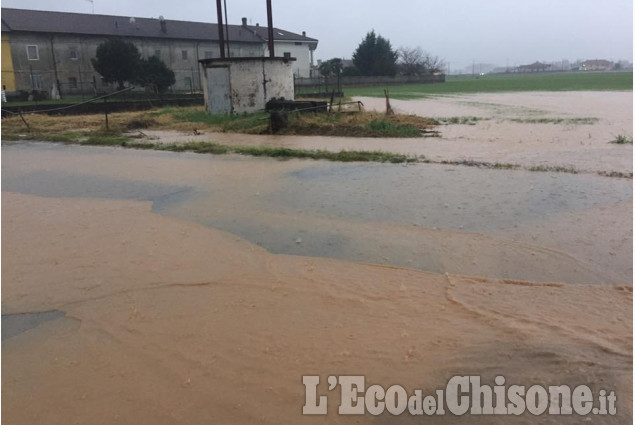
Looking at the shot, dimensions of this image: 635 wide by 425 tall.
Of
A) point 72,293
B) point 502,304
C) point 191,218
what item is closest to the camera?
point 502,304

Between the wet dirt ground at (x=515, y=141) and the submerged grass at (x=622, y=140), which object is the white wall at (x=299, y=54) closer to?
the wet dirt ground at (x=515, y=141)

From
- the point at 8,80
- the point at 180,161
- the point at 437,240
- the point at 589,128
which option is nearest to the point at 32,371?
the point at 437,240

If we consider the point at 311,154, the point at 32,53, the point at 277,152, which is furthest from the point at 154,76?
the point at 311,154

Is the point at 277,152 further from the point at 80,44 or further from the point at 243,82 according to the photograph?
the point at 80,44

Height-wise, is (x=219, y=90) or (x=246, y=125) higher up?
(x=219, y=90)

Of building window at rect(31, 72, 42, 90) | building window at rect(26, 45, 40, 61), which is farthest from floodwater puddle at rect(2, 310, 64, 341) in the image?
building window at rect(26, 45, 40, 61)

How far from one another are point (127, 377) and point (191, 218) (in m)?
3.93

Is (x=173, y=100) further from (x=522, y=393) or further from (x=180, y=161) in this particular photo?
(x=522, y=393)

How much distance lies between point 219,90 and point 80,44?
120ft

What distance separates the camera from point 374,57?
71250 millimetres

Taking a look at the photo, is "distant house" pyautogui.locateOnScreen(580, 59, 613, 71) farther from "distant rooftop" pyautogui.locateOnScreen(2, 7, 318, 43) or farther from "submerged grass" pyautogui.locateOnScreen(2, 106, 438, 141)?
"submerged grass" pyautogui.locateOnScreen(2, 106, 438, 141)

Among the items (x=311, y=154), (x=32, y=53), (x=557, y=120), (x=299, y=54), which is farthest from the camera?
(x=299, y=54)

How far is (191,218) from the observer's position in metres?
7.29

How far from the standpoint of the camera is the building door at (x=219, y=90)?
24.1 m
